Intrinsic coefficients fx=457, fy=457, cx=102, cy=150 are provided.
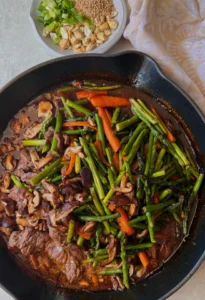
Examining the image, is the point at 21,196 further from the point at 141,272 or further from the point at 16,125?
the point at 141,272

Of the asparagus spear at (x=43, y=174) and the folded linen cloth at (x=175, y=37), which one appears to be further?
the folded linen cloth at (x=175, y=37)

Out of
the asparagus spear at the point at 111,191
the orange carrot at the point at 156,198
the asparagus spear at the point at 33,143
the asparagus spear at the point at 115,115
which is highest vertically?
the asparagus spear at the point at 33,143

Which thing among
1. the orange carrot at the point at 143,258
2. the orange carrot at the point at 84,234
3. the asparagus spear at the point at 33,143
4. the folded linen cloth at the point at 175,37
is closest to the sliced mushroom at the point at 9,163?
the asparagus spear at the point at 33,143

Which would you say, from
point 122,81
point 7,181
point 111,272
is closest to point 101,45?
point 122,81

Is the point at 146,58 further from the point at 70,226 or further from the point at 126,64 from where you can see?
the point at 70,226

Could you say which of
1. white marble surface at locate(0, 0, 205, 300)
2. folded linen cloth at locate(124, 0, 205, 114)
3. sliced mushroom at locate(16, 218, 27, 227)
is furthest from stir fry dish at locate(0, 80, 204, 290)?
white marble surface at locate(0, 0, 205, 300)

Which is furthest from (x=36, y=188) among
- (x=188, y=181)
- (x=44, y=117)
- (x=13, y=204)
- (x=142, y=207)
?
(x=188, y=181)

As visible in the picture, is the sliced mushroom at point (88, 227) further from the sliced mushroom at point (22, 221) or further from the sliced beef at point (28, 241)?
the sliced mushroom at point (22, 221)
